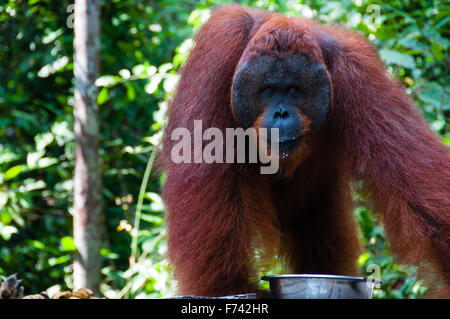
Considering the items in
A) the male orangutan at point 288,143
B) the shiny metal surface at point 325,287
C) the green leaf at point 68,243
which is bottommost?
the green leaf at point 68,243

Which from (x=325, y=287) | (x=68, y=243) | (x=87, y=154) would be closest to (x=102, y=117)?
(x=87, y=154)

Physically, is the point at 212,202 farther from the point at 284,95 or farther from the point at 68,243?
the point at 68,243

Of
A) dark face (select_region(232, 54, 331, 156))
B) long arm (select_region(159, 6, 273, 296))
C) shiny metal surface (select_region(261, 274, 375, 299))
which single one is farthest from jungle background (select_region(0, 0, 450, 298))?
shiny metal surface (select_region(261, 274, 375, 299))

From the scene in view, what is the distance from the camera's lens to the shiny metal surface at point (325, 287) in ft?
7.65

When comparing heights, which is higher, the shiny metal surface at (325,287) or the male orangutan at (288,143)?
the male orangutan at (288,143)

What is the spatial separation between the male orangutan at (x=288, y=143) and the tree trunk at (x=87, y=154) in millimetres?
1684

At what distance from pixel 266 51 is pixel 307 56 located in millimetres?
213

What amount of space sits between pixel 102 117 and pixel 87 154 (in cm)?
156

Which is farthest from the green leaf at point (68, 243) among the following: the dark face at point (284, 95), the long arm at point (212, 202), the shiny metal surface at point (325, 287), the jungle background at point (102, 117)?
the shiny metal surface at point (325, 287)

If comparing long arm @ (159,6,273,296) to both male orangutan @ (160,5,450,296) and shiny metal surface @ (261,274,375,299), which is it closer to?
male orangutan @ (160,5,450,296)

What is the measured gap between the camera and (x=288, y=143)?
316 centimetres

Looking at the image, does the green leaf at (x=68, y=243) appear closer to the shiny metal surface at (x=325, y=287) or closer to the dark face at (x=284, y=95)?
the dark face at (x=284, y=95)
